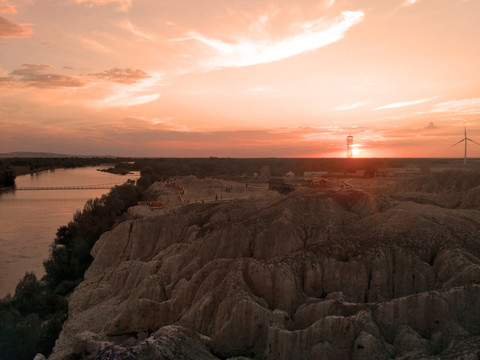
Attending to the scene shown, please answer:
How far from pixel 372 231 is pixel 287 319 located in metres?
7.13

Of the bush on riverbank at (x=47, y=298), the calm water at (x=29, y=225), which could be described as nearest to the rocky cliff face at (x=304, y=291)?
the bush on riverbank at (x=47, y=298)

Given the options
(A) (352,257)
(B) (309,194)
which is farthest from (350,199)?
(A) (352,257)

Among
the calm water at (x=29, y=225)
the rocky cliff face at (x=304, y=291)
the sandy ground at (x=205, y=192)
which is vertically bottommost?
the calm water at (x=29, y=225)

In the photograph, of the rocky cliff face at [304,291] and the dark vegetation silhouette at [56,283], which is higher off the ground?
the rocky cliff face at [304,291]

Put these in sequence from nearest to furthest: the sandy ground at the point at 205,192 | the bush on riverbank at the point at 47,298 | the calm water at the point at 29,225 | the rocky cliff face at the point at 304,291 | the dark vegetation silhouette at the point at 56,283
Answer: the rocky cliff face at the point at 304,291 → the bush on riverbank at the point at 47,298 → the dark vegetation silhouette at the point at 56,283 → the calm water at the point at 29,225 → the sandy ground at the point at 205,192

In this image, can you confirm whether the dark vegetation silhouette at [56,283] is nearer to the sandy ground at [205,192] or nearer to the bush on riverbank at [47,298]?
the bush on riverbank at [47,298]

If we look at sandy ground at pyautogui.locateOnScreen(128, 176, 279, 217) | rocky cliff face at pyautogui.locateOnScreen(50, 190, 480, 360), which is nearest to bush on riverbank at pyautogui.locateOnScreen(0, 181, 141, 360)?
rocky cliff face at pyautogui.locateOnScreen(50, 190, 480, 360)

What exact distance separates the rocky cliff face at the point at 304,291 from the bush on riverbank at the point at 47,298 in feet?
3.56

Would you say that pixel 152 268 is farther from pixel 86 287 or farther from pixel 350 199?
pixel 350 199

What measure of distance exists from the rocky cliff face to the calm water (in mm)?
15180

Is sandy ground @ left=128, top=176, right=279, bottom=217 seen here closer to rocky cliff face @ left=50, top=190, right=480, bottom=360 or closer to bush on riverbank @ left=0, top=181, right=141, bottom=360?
bush on riverbank @ left=0, top=181, right=141, bottom=360

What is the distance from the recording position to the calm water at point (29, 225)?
40.8 metres

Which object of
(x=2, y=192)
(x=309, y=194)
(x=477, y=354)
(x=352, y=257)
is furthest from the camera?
(x=2, y=192)

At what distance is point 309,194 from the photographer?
1062 inches
